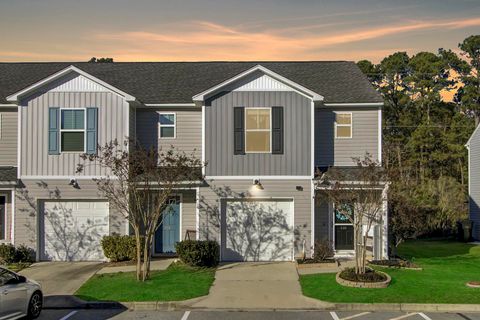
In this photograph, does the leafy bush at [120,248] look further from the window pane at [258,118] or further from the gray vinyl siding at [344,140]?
the gray vinyl siding at [344,140]

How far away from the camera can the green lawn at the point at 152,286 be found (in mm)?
15672

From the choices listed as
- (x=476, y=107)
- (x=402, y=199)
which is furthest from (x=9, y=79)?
(x=476, y=107)

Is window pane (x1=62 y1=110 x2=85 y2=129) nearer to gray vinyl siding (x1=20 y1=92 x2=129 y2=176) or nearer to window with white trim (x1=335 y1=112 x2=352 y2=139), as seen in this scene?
gray vinyl siding (x1=20 y1=92 x2=129 y2=176)

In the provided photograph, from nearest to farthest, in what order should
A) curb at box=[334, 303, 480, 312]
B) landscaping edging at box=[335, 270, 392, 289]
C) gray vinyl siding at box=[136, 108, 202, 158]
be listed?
1. curb at box=[334, 303, 480, 312]
2. landscaping edging at box=[335, 270, 392, 289]
3. gray vinyl siding at box=[136, 108, 202, 158]

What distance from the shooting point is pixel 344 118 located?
74.1 ft

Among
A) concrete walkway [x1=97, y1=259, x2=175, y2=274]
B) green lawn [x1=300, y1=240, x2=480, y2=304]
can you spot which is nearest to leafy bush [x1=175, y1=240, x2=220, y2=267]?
concrete walkway [x1=97, y1=259, x2=175, y2=274]

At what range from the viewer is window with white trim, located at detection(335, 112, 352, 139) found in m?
22.5

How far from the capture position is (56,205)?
21484 mm

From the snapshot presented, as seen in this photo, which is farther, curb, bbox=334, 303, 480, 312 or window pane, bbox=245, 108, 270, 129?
window pane, bbox=245, 108, 270, 129

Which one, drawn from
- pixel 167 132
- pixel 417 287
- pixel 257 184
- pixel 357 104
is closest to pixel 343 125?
pixel 357 104

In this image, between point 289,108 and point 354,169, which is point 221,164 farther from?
point 354,169

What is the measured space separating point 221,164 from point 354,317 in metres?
8.68

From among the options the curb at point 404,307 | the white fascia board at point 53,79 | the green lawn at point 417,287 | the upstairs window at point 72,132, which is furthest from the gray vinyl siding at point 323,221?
the upstairs window at point 72,132

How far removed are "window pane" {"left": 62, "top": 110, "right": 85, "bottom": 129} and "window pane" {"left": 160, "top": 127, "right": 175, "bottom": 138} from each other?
3.10 metres
